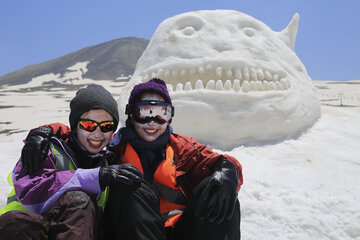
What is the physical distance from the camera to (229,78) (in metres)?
3.54

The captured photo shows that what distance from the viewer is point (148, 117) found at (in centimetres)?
156

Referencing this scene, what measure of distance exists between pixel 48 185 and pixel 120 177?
30 centimetres

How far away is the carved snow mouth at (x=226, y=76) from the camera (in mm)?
3336

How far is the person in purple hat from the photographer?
1145mm

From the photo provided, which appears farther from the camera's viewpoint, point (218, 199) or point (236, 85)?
point (236, 85)

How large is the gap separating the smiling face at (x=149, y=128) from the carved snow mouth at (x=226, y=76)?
1738 mm

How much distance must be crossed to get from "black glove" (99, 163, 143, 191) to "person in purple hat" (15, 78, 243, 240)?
31mm

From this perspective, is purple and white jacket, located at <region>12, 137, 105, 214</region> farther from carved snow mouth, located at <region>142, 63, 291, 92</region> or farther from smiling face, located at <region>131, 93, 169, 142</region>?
carved snow mouth, located at <region>142, 63, 291, 92</region>

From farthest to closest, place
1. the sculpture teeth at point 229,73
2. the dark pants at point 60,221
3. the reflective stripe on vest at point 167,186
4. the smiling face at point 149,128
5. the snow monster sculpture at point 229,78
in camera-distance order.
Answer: the sculpture teeth at point 229,73
the snow monster sculpture at point 229,78
the smiling face at point 149,128
the reflective stripe on vest at point 167,186
the dark pants at point 60,221

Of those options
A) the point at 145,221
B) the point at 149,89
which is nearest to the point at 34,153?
the point at 145,221

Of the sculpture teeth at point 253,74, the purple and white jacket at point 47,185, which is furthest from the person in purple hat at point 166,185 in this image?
the sculpture teeth at point 253,74

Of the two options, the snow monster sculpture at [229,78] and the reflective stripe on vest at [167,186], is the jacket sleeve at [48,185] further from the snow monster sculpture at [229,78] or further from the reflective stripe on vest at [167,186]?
the snow monster sculpture at [229,78]

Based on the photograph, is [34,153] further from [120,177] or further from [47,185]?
[120,177]

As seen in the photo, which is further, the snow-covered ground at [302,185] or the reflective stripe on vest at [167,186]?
the snow-covered ground at [302,185]
